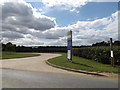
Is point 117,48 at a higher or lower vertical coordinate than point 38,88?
higher

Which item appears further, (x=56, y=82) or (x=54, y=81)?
(x=54, y=81)

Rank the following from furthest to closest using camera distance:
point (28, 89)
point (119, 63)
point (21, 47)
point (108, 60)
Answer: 1. point (21, 47)
2. point (108, 60)
3. point (119, 63)
4. point (28, 89)

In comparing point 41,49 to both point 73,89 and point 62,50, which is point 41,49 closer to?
point 62,50

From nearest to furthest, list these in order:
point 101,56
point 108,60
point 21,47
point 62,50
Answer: point 108,60
point 101,56
point 62,50
point 21,47

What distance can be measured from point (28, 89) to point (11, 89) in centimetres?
72

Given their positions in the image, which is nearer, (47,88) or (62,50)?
(47,88)

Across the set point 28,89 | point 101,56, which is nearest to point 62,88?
point 28,89

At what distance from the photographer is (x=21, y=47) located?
258 feet

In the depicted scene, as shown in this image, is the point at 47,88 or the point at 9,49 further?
the point at 9,49

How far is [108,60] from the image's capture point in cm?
1580

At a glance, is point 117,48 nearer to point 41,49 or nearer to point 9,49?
point 9,49

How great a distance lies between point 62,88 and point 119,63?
423 inches

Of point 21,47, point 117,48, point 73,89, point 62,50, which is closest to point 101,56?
point 117,48

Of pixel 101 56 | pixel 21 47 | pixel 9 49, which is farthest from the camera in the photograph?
pixel 21 47
